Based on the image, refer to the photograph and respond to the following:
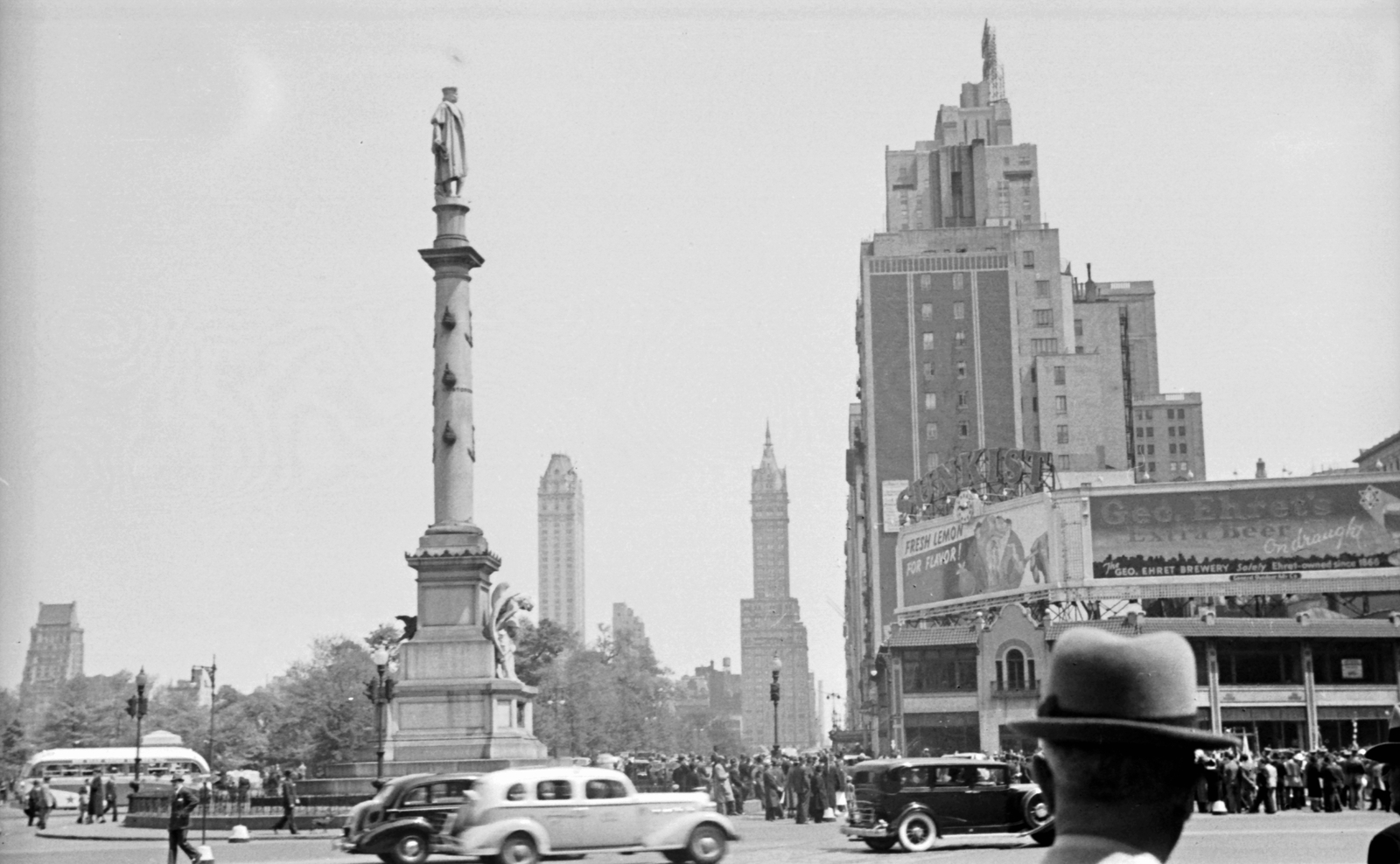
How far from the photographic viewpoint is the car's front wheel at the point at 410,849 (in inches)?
1022

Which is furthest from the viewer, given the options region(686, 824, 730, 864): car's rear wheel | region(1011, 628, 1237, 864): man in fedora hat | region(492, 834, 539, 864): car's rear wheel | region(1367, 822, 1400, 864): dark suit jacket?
region(686, 824, 730, 864): car's rear wheel

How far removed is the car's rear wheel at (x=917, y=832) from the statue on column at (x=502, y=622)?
16.3 meters

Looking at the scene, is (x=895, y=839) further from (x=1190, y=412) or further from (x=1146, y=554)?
(x=1190, y=412)

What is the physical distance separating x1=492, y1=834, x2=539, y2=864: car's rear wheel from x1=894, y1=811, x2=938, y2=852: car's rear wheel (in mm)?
6837

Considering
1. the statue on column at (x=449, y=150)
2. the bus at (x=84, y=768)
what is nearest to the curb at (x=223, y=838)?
the statue on column at (x=449, y=150)

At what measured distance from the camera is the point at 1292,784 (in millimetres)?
41906

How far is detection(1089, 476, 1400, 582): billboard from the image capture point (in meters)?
78.5

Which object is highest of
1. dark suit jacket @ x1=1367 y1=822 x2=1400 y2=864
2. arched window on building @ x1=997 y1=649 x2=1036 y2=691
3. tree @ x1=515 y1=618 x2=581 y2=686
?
tree @ x1=515 y1=618 x2=581 y2=686

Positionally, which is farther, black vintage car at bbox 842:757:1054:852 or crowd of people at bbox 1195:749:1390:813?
crowd of people at bbox 1195:749:1390:813

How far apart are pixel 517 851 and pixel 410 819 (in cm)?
235

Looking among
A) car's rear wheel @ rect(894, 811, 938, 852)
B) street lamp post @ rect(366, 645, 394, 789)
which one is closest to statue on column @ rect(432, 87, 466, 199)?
street lamp post @ rect(366, 645, 394, 789)

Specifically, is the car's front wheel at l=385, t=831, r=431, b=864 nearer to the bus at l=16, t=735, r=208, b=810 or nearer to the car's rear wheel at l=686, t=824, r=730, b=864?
the car's rear wheel at l=686, t=824, r=730, b=864

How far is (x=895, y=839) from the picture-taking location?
28.7m

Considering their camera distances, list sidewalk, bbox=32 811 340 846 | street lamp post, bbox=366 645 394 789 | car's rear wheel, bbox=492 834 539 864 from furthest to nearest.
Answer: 1. street lamp post, bbox=366 645 394 789
2. sidewalk, bbox=32 811 340 846
3. car's rear wheel, bbox=492 834 539 864
